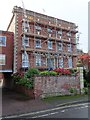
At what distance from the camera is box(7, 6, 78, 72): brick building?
3111 cm

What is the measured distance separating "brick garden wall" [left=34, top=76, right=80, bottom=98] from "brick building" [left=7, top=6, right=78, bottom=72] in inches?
429

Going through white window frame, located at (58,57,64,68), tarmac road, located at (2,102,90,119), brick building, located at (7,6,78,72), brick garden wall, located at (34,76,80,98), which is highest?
brick building, located at (7,6,78,72)

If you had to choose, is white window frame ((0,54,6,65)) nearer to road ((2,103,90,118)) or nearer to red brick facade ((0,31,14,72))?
red brick facade ((0,31,14,72))

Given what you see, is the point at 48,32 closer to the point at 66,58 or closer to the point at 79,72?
the point at 66,58

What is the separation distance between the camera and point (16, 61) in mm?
30344

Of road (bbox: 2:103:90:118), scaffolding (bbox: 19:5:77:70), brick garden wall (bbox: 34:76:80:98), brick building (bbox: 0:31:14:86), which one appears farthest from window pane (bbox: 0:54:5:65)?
road (bbox: 2:103:90:118)

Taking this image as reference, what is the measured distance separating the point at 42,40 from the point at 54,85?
14.0 m

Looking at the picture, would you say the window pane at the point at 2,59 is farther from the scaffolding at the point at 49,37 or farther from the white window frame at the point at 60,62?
the white window frame at the point at 60,62

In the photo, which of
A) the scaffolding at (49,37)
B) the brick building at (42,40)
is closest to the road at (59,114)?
the brick building at (42,40)

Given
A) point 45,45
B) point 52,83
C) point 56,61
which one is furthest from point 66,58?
point 52,83

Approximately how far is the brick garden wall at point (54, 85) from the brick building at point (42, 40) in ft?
35.8

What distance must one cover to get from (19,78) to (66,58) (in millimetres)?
13507

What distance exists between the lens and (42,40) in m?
33.1

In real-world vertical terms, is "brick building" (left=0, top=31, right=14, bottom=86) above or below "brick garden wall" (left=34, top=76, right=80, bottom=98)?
above
